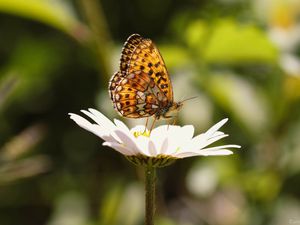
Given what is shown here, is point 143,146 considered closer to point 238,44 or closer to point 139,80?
point 139,80

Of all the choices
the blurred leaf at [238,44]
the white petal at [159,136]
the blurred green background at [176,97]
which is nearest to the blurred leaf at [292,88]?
the blurred green background at [176,97]

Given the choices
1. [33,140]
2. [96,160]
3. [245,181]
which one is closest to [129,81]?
[33,140]

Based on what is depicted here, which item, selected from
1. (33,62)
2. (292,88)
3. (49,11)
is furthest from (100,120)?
(33,62)

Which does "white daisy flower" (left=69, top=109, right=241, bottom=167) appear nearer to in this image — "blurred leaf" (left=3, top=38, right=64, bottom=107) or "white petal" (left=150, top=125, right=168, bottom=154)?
"white petal" (left=150, top=125, right=168, bottom=154)

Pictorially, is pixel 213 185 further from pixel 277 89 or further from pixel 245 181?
pixel 277 89

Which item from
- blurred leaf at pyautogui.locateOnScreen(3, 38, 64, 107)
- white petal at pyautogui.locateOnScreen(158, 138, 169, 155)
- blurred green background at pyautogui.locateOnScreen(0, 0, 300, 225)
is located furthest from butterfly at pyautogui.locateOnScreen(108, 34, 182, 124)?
blurred leaf at pyautogui.locateOnScreen(3, 38, 64, 107)

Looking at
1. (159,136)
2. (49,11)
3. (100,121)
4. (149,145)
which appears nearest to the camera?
(149,145)

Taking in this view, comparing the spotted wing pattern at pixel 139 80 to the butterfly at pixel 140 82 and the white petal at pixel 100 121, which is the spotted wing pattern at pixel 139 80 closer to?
the butterfly at pixel 140 82
